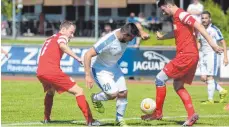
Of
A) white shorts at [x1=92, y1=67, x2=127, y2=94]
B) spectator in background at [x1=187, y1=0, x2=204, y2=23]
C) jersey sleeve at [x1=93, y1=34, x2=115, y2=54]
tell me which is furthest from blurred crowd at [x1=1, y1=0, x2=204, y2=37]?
jersey sleeve at [x1=93, y1=34, x2=115, y2=54]

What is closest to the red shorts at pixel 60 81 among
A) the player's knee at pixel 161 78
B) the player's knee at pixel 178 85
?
the player's knee at pixel 161 78

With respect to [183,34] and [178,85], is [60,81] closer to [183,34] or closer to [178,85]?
[178,85]

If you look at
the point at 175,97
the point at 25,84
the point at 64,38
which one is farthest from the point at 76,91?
the point at 25,84

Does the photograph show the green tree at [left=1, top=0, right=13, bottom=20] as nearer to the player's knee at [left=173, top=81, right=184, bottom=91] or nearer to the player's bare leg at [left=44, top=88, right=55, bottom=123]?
the player's bare leg at [left=44, top=88, right=55, bottom=123]

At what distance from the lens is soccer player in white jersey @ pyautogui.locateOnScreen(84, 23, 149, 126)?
13.2 metres

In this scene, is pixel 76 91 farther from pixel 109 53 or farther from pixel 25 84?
pixel 25 84

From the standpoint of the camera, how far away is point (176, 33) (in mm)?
14242

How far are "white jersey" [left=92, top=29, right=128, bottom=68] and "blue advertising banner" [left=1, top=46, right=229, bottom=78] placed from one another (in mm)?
13042

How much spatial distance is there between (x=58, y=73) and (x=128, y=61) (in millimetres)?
13019

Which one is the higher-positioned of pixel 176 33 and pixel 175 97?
pixel 176 33

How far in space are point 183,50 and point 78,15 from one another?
1664 inches

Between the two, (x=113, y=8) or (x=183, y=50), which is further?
(x=113, y=8)

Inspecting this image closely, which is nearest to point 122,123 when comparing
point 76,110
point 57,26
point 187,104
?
point 187,104

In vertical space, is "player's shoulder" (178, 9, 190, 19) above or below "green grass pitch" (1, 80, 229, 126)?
above
